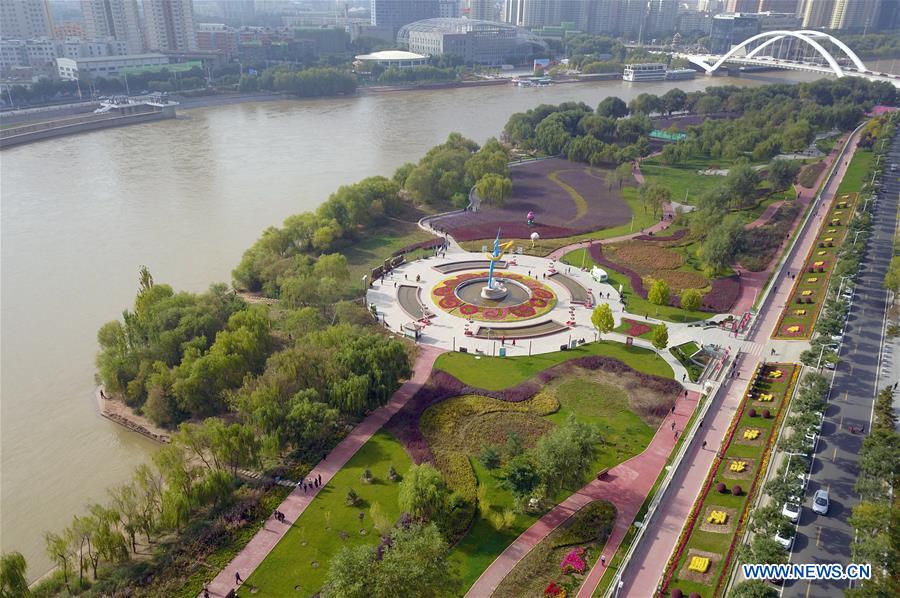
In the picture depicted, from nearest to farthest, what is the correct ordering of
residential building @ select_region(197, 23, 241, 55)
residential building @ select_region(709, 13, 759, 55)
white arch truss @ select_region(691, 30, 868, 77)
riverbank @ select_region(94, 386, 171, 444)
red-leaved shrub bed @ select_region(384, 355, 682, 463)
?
red-leaved shrub bed @ select_region(384, 355, 682, 463), riverbank @ select_region(94, 386, 171, 444), white arch truss @ select_region(691, 30, 868, 77), residential building @ select_region(197, 23, 241, 55), residential building @ select_region(709, 13, 759, 55)

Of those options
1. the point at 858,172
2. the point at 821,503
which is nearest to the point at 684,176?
the point at 858,172

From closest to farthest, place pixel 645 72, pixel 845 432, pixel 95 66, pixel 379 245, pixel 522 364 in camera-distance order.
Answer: pixel 845 432, pixel 522 364, pixel 379 245, pixel 95 66, pixel 645 72

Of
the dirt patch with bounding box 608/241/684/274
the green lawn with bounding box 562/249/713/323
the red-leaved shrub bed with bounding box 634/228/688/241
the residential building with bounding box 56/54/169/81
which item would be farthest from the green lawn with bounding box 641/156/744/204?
the residential building with bounding box 56/54/169/81

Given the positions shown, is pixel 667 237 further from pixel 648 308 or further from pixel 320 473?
pixel 320 473

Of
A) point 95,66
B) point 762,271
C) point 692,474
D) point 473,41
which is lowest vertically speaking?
point 692,474

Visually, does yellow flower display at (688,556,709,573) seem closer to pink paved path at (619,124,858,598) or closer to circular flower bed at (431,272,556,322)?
pink paved path at (619,124,858,598)
